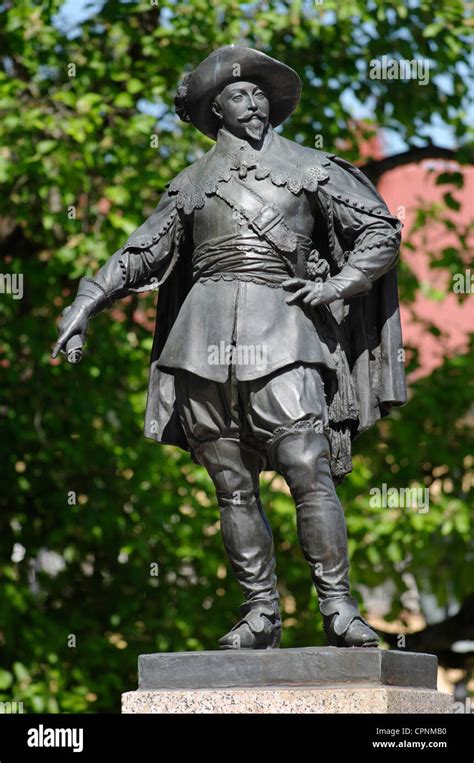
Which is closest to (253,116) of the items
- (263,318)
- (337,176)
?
(337,176)

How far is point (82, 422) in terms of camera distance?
44.0 ft

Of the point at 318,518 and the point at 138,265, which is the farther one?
the point at 138,265

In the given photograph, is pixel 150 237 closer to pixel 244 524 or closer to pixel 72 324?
pixel 72 324

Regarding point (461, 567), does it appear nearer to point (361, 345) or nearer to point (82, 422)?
point (82, 422)

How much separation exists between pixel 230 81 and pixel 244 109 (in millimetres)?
167

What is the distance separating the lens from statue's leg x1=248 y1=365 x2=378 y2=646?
22.6 feet

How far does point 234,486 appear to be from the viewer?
7.19 meters

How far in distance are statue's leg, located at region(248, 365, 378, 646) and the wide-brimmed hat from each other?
1387 mm

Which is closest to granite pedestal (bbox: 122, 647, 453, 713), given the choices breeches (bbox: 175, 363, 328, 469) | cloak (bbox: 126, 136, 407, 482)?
breeches (bbox: 175, 363, 328, 469)

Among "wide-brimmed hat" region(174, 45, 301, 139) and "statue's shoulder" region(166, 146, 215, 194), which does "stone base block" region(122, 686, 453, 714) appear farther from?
"wide-brimmed hat" region(174, 45, 301, 139)

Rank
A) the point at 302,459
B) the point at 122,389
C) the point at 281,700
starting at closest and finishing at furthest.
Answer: the point at 281,700, the point at 302,459, the point at 122,389
